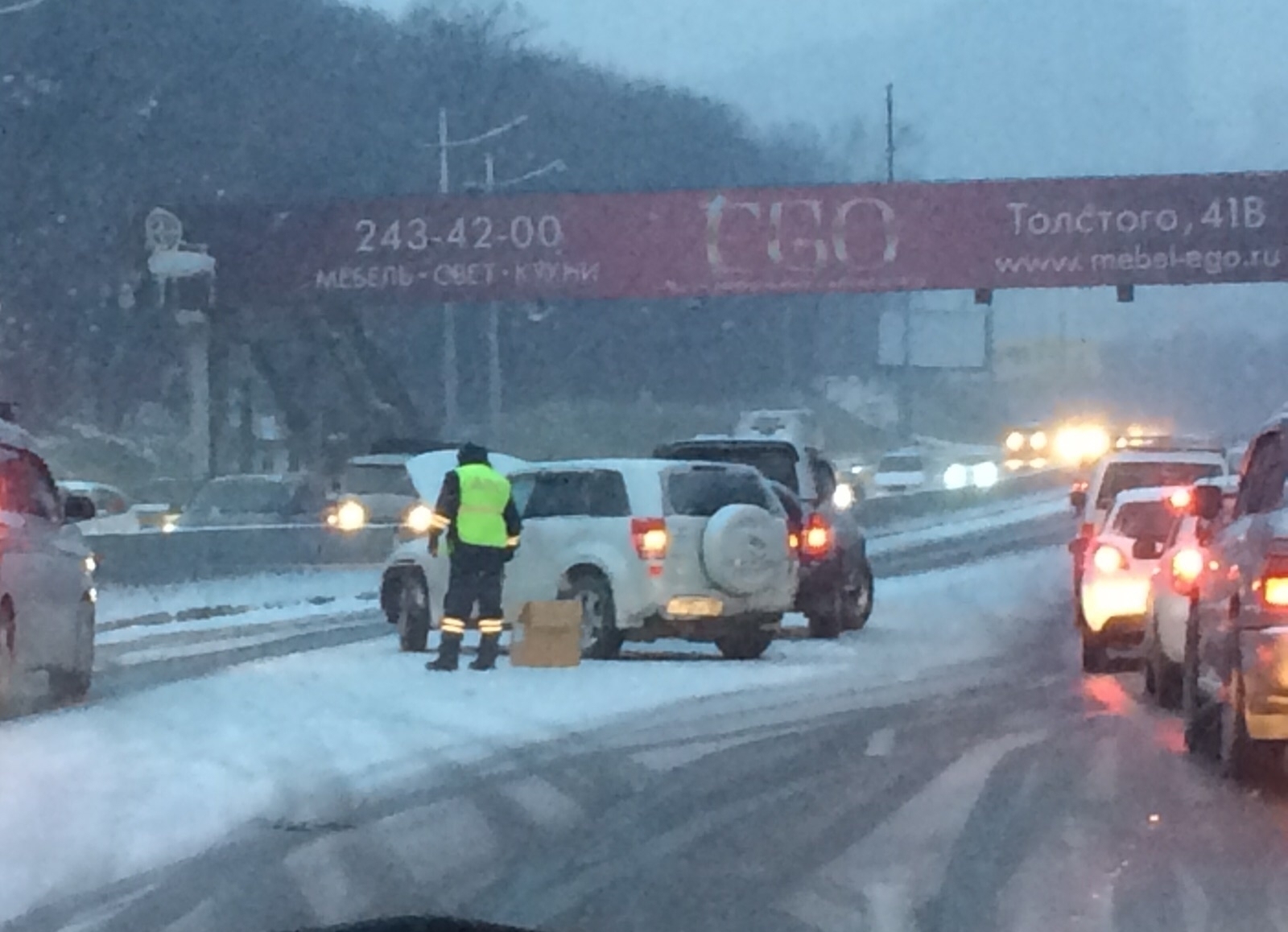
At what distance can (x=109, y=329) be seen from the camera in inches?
2621

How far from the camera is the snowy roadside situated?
10.8 m

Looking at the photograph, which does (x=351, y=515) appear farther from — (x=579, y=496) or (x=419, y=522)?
(x=579, y=496)

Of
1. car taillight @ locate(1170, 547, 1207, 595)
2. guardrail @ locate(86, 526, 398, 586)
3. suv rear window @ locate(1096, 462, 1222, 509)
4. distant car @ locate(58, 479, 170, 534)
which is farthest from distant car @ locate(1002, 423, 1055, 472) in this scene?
car taillight @ locate(1170, 547, 1207, 595)

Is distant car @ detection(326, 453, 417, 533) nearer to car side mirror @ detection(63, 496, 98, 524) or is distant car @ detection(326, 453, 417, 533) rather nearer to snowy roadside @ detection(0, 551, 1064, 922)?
snowy roadside @ detection(0, 551, 1064, 922)

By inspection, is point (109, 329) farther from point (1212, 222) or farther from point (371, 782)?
point (371, 782)

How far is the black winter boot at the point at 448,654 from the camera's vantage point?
736 inches

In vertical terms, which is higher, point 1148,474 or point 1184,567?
point 1148,474

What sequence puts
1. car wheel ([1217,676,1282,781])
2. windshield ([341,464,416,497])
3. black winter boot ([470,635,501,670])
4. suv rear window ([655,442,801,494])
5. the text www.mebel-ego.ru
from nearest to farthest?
1. car wheel ([1217,676,1282,781])
2. black winter boot ([470,635,501,670])
3. suv rear window ([655,442,801,494])
4. windshield ([341,464,416,497])
5. the text www.mebel-ego.ru

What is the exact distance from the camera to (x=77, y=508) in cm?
1783

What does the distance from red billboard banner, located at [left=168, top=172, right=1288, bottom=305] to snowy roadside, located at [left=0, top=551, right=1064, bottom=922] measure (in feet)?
68.8

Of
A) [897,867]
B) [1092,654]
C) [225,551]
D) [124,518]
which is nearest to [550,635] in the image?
[1092,654]

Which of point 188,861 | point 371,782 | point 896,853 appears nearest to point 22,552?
point 371,782

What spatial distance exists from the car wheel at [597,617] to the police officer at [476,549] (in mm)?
1215

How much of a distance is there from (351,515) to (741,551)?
17.4 metres
